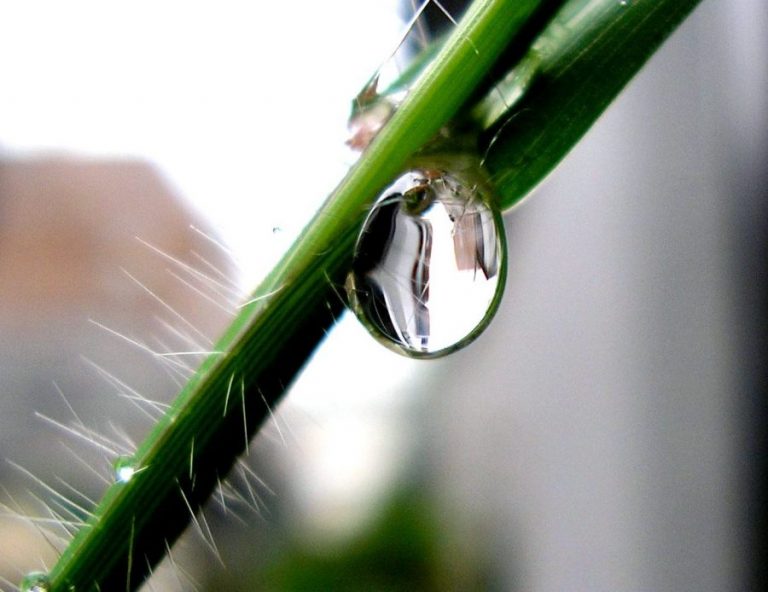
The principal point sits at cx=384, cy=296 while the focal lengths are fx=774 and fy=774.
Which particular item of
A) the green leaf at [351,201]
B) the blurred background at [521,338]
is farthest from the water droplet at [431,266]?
the blurred background at [521,338]

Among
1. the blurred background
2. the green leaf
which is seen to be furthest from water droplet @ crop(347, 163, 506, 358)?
the blurred background

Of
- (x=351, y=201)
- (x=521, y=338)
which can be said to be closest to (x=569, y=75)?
(x=351, y=201)

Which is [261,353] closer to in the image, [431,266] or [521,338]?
[431,266]

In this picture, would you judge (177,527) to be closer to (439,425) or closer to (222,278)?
(222,278)

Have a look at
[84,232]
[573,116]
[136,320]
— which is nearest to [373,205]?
[573,116]

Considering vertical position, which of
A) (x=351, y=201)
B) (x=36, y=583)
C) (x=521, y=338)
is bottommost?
(x=36, y=583)

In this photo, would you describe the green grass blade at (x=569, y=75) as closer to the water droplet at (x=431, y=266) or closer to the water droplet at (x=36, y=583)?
the water droplet at (x=431, y=266)
